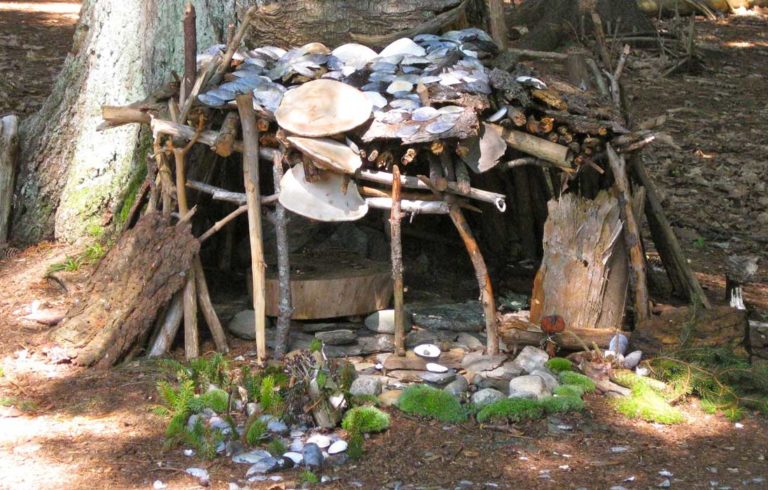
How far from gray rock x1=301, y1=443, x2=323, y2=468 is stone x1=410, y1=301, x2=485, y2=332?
1694 millimetres

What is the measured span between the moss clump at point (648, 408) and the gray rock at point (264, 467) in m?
1.76

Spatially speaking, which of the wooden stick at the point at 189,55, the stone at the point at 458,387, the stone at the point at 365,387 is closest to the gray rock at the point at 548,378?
the stone at the point at 458,387

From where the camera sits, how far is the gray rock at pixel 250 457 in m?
4.33

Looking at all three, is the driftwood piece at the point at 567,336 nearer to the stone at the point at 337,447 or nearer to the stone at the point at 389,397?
the stone at the point at 389,397

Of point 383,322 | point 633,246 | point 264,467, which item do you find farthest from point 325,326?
point 633,246

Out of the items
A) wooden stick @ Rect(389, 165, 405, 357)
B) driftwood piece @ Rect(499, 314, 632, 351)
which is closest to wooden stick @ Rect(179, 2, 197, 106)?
wooden stick @ Rect(389, 165, 405, 357)

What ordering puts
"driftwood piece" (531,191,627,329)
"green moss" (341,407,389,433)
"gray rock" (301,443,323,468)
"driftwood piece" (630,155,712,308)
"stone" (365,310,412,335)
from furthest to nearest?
1. "driftwood piece" (630,155,712,308)
2. "stone" (365,310,412,335)
3. "driftwood piece" (531,191,627,329)
4. "green moss" (341,407,389,433)
5. "gray rock" (301,443,323,468)

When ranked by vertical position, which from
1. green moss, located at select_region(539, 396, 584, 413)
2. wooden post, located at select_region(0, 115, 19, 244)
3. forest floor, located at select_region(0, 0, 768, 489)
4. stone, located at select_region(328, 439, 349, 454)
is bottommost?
forest floor, located at select_region(0, 0, 768, 489)

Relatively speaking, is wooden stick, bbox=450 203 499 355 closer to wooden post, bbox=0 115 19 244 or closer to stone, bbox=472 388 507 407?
stone, bbox=472 388 507 407

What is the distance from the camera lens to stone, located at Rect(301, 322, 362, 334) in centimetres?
582

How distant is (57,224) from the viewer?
6773 millimetres

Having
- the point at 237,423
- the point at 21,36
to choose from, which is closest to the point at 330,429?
the point at 237,423

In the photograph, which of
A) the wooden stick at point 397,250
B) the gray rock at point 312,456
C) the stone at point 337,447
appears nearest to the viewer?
the gray rock at point 312,456

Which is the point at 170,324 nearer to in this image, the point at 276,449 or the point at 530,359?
the point at 276,449
